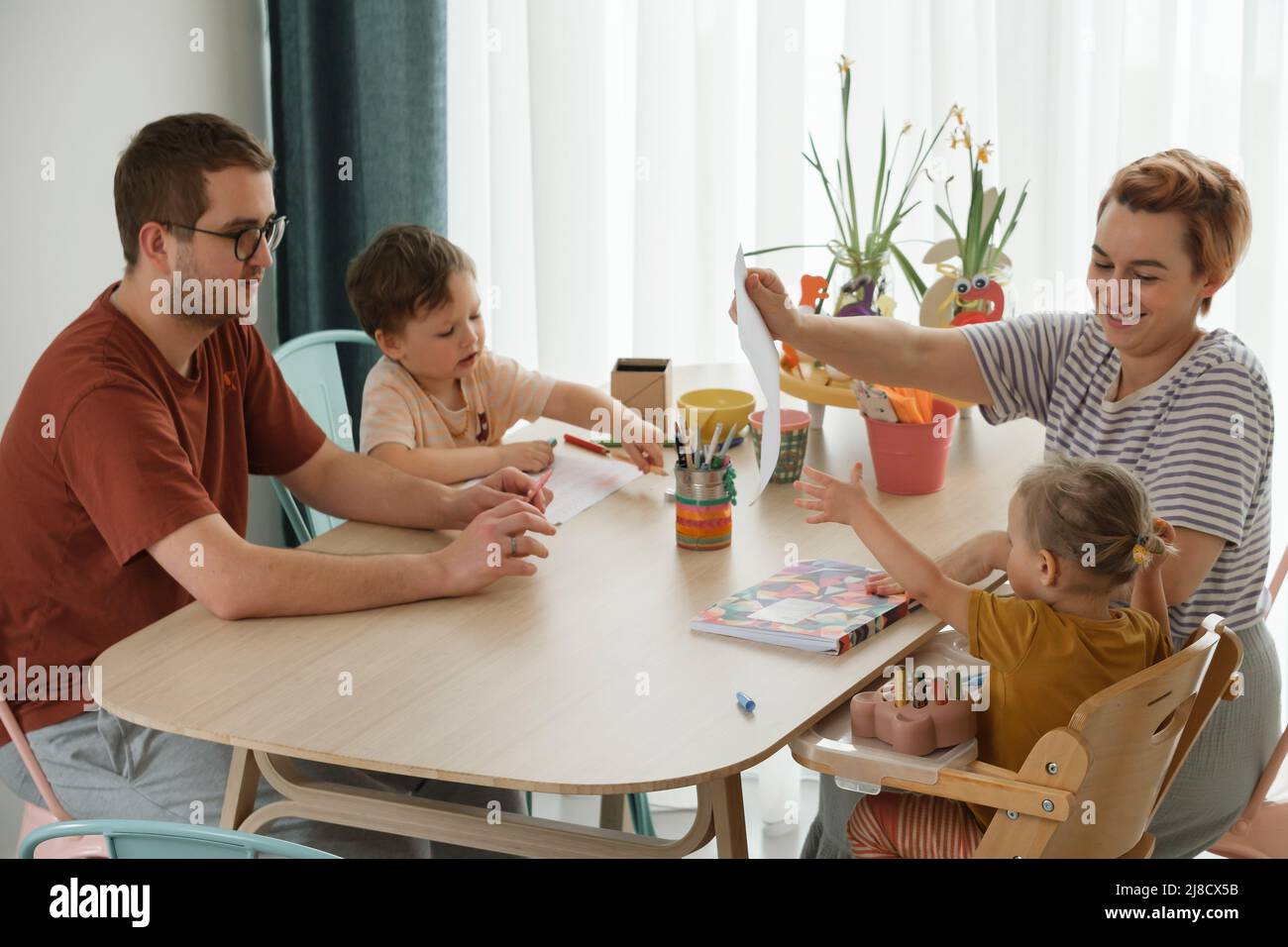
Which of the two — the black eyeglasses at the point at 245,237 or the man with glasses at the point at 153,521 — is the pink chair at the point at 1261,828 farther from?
the black eyeglasses at the point at 245,237

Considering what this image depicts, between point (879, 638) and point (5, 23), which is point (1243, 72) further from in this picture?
point (5, 23)

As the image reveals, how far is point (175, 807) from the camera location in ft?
5.71

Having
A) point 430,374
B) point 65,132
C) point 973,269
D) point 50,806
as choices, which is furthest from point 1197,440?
point 65,132

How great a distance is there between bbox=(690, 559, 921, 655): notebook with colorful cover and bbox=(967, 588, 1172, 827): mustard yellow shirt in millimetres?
140

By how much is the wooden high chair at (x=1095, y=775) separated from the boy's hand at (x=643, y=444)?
0.84 m

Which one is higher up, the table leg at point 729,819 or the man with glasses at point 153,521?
the man with glasses at point 153,521

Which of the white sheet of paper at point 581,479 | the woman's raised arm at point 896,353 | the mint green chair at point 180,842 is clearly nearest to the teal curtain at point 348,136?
the white sheet of paper at point 581,479

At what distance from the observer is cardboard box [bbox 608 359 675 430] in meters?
2.31

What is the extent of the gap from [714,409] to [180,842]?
49.1 inches

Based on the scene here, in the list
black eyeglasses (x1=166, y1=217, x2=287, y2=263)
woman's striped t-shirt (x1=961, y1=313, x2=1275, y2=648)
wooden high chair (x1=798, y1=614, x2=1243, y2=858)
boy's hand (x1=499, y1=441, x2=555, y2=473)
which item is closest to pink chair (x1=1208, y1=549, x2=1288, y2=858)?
woman's striped t-shirt (x1=961, y1=313, x2=1275, y2=648)

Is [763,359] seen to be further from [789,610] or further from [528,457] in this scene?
[528,457]

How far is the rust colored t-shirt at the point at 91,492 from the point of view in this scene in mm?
1671
